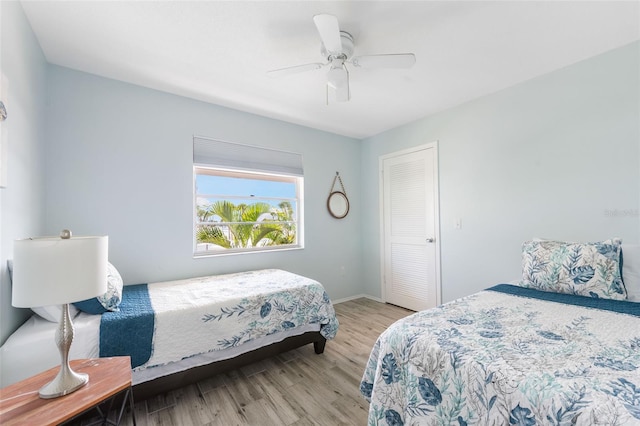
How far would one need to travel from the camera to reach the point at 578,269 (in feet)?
5.92

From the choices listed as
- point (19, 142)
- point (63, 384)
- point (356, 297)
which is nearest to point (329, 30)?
point (19, 142)

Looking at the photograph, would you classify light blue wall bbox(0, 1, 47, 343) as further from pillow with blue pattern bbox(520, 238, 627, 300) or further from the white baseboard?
pillow with blue pattern bbox(520, 238, 627, 300)

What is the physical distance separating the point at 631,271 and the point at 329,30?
2.45m

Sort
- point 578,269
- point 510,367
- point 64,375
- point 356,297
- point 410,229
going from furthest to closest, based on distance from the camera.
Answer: point 356,297 → point 410,229 → point 578,269 → point 64,375 → point 510,367

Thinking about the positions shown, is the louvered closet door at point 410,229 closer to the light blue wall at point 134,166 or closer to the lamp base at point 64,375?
the light blue wall at point 134,166

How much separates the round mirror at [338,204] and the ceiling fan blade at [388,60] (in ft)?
7.16

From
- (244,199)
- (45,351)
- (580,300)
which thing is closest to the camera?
(45,351)

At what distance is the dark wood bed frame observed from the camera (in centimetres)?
171

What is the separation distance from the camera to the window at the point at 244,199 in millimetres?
2965

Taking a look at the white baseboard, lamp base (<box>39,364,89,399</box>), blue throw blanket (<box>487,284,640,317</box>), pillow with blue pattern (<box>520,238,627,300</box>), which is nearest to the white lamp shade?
lamp base (<box>39,364,89,399</box>)

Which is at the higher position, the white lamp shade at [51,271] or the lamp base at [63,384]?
the white lamp shade at [51,271]

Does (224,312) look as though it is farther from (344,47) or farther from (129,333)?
(344,47)

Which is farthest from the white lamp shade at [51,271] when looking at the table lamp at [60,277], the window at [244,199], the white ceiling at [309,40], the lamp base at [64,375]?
the window at [244,199]

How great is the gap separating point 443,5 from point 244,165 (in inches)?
91.6
